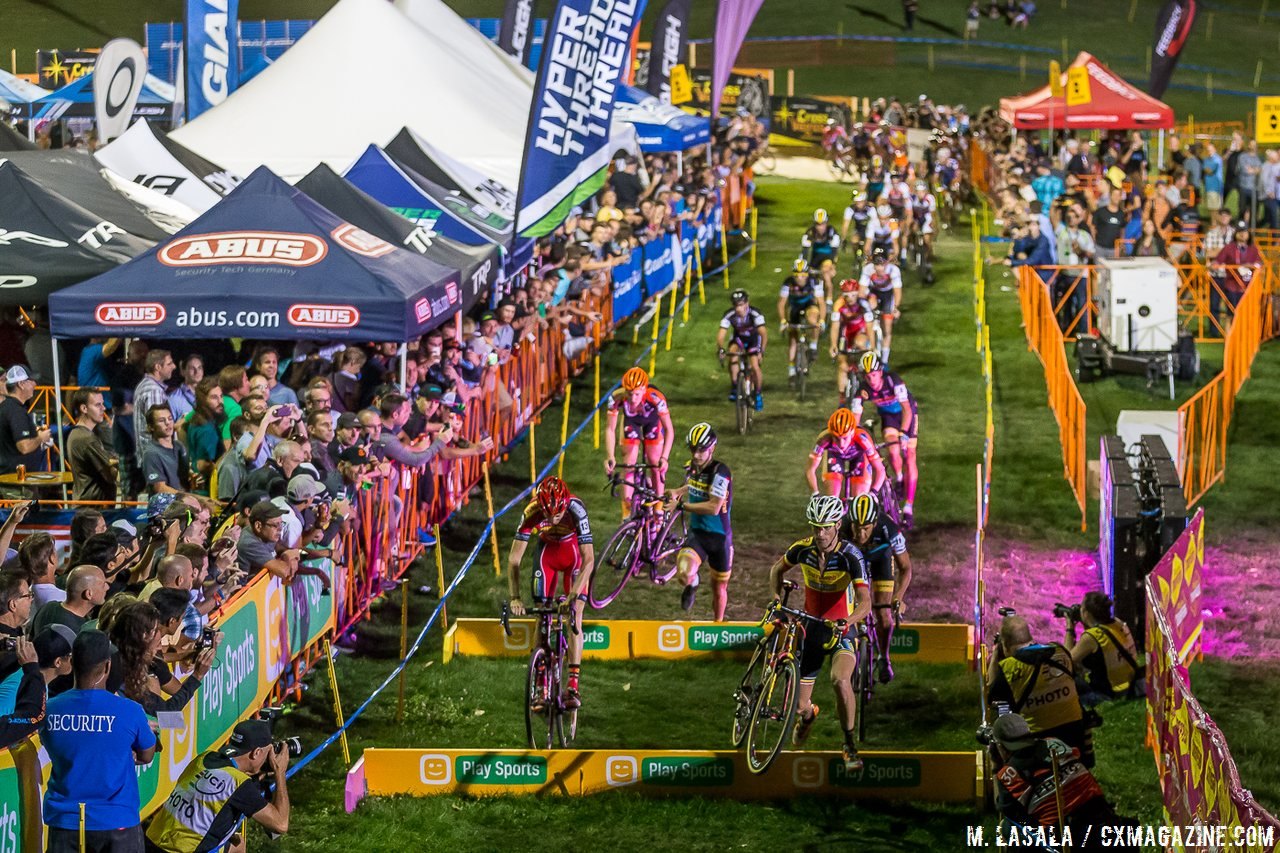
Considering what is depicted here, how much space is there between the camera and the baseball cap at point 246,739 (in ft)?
27.1

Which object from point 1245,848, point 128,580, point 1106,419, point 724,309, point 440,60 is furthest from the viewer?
point 724,309

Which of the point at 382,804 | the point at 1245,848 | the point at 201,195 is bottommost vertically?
the point at 382,804

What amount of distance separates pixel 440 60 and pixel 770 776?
17.7 m

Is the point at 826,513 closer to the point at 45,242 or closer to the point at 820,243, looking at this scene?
the point at 45,242

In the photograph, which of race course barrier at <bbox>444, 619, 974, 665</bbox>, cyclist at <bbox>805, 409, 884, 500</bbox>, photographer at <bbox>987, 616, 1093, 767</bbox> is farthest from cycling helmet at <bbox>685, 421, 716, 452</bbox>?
photographer at <bbox>987, 616, 1093, 767</bbox>

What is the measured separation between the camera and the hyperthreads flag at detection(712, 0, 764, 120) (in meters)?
32.9

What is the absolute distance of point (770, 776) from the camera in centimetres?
1170

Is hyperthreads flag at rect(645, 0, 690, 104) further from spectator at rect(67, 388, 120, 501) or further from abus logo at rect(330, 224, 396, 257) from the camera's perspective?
spectator at rect(67, 388, 120, 501)

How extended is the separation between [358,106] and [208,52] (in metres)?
3.75

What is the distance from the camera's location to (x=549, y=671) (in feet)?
39.6

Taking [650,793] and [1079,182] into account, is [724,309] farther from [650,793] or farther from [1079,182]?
[650,793]

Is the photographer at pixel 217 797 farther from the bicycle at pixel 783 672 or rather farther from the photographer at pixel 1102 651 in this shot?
the photographer at pixel 1102 651

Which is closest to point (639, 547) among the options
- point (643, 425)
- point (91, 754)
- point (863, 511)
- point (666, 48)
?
point (643, 425)

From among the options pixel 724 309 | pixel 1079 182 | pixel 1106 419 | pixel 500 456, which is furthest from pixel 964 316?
pixel 500 456
